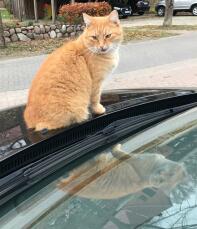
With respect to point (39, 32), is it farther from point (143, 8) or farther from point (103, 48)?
point (143, 8)

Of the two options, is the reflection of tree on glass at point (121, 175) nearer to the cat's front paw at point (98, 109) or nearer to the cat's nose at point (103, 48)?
the cat's front paw at point (98, 109)

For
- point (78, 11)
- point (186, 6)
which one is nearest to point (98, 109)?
point (78, 11)

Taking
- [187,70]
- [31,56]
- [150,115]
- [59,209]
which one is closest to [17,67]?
[31,56]

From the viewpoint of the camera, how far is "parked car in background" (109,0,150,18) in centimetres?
3218

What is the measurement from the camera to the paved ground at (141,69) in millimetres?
9828

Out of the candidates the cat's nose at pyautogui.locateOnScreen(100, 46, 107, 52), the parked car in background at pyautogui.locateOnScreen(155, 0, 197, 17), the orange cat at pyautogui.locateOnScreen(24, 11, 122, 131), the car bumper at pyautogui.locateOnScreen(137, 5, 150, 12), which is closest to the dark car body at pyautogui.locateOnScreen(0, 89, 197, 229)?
the orange cat at pyautogui.locateOnScreen(24, 11, 122, 131)

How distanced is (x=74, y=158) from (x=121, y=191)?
0.33 metres

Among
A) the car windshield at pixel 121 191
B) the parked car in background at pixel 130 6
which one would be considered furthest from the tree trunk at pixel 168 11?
the car windshield at pixel 121 191

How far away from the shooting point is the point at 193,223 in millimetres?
1640

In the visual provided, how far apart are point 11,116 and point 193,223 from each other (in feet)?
5.34

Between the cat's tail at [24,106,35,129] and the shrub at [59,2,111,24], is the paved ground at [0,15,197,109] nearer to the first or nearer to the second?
the shrub at [59,2,111,24]

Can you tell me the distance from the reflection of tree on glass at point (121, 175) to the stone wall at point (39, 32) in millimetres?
15626

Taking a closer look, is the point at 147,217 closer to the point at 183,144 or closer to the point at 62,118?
the point at 183,144

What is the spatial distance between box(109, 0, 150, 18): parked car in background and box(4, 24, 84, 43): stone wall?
14552 mm
